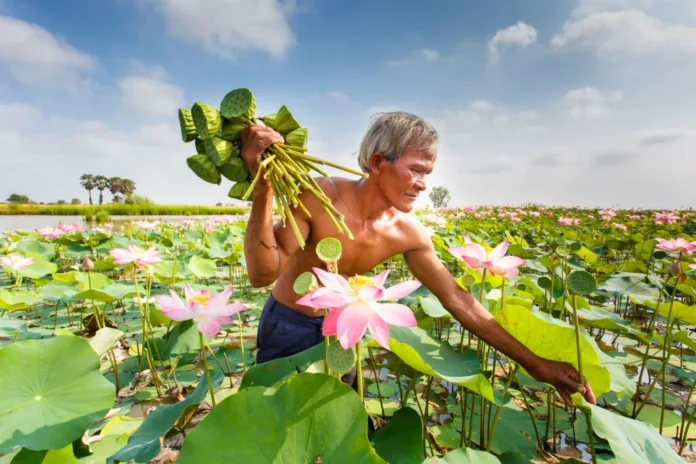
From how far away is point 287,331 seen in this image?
161 centimetres

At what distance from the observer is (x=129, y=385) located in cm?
207

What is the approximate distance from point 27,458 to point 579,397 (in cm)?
116

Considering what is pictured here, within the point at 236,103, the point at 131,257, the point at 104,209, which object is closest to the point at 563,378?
the point at 236,103

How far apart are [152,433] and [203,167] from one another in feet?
2.20

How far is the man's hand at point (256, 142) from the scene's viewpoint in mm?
1030

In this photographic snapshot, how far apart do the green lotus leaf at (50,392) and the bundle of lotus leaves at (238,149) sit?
589mm

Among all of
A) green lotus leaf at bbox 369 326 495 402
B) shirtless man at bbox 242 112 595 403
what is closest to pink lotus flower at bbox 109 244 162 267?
shirtless man at bbox 242 112 595 403

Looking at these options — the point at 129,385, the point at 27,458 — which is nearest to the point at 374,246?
the point at 27,458

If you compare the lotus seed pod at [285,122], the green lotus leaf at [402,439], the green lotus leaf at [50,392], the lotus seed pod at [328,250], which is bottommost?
the green lotus leaf at [402,439]

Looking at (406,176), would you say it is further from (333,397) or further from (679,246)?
(679,246)

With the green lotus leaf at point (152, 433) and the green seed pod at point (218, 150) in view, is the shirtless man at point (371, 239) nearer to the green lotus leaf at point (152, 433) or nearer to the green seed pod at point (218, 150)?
the green seed pod at point (218, 150)

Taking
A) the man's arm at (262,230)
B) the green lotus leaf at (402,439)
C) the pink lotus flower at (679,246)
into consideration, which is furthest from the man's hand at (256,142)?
the pink lotus flower at (679,246)

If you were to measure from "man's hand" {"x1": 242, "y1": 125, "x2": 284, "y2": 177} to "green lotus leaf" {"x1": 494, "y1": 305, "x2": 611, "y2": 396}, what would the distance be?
75 centimetres

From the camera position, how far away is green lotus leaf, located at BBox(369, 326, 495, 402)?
2.70 ft
